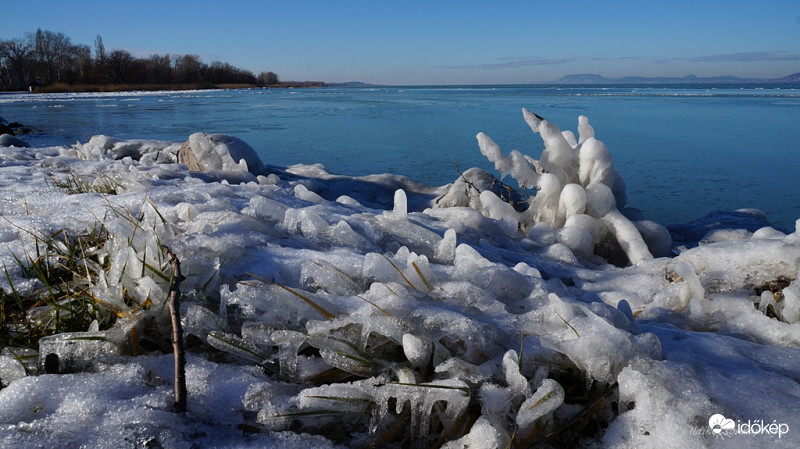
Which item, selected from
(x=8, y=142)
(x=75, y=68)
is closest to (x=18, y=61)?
(x=75, y=68)

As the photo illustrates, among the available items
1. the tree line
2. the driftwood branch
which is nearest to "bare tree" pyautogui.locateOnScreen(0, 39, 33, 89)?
the tree line

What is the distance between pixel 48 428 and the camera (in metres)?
1.05

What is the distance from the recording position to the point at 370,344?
1360mm

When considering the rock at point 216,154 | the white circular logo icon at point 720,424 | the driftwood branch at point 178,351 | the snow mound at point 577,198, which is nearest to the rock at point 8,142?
the rock at point 216,154

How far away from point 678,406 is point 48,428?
1401 mm

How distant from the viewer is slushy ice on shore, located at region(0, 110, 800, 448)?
112 centimetres

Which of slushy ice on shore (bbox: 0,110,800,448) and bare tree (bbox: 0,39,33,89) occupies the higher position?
bare tree (bbox: 0,39,33,89)

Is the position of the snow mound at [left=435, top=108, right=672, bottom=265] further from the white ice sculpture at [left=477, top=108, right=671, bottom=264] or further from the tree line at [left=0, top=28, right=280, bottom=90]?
the tree line at [left=0, top=28, right=280, bottom=90]

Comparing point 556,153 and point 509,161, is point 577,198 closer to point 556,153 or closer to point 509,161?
point 556,153

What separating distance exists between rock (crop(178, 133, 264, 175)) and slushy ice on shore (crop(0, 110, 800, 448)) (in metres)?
3.49

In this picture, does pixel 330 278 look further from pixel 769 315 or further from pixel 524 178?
pixel 524 178

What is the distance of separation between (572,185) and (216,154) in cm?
436

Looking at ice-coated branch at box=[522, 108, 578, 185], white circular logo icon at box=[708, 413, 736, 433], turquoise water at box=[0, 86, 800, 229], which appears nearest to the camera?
white circular logo icon at box=[708, 413, 736, 433]

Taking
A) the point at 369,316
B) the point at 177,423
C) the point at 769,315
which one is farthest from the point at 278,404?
the point at 769,315
